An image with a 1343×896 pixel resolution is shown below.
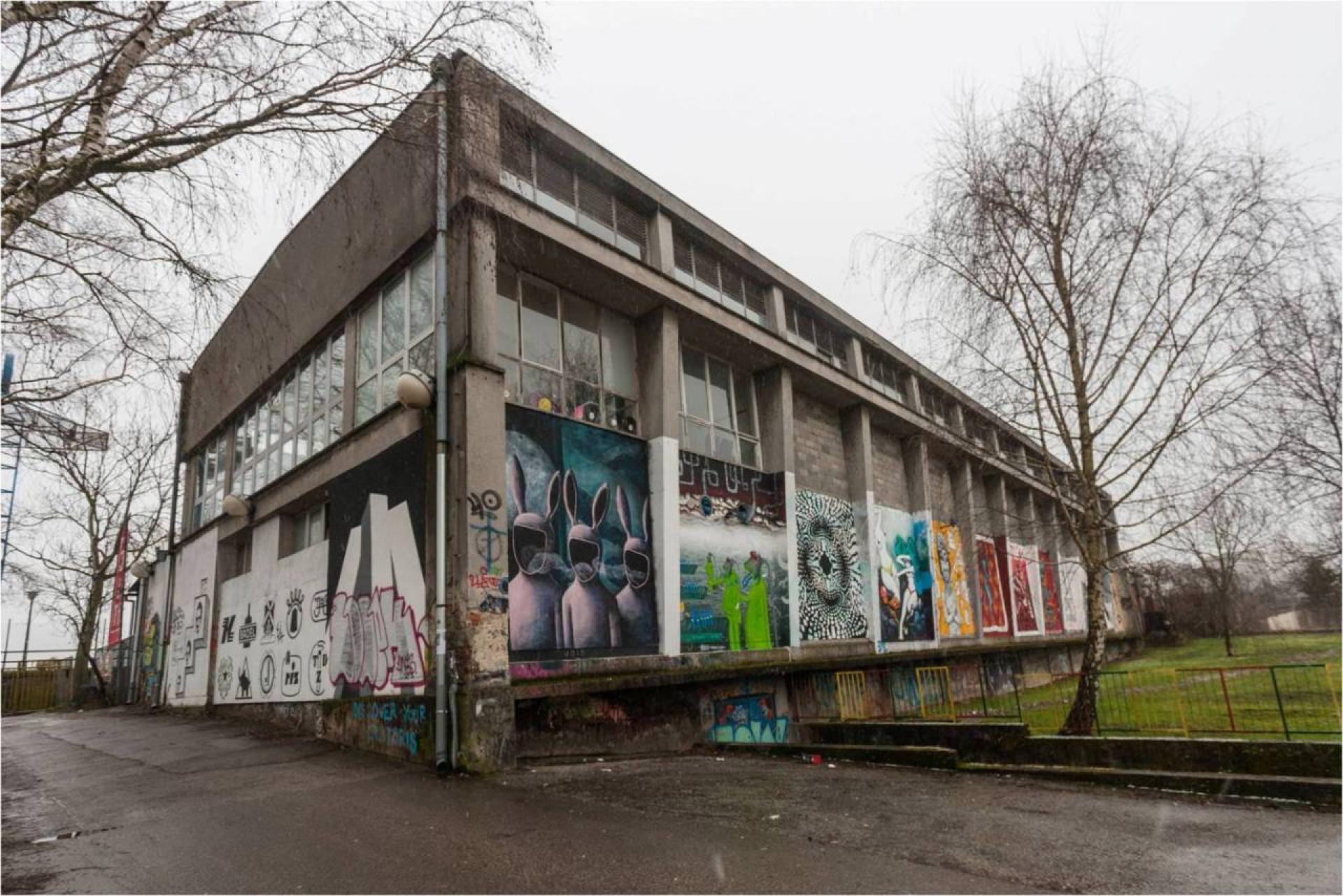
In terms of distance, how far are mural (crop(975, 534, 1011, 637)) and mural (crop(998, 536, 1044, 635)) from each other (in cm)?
53

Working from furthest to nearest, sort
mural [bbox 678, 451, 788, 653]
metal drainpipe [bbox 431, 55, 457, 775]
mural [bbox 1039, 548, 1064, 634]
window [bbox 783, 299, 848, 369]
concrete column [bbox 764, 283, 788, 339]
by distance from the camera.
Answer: mural [bbox 1039, 548, 1064, 634] < window [bbox 783, 299, 848, 369] < concrete column [bbox 764, 283, 788, 339] < mural [bbox 678, 451, 788, 653] < metal drainpipe [bbox 431, 55, 457, 775]

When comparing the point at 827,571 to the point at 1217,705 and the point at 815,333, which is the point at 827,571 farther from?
the point at 1217,705

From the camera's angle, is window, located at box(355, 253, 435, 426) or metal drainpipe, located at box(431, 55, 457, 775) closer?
metal drainpipe, located at box(431, 55, 457, 775)

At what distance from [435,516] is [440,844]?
4.99 metres

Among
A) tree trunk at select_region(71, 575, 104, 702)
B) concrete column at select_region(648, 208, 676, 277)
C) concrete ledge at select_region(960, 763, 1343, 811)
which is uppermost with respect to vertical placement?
concrete column at select_region(648, 208, 676, 277)

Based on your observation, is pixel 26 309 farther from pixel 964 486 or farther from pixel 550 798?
pixel 964 486

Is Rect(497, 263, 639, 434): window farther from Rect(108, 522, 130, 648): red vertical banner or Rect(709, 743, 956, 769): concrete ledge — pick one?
Rect(108, 522, 130, 648): red vertical banner

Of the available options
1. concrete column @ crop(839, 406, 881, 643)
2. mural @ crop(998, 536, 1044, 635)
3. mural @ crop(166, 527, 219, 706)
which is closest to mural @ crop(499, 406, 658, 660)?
concrete column @ crop(839, 406, 881, 643)

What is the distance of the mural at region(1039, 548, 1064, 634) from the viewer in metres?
31.8

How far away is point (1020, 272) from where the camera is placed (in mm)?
11555

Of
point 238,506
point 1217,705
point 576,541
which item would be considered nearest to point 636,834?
point 576,541

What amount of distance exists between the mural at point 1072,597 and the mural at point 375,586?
3066cm

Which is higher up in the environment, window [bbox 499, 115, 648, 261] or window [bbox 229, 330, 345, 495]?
window [bbox 499, 115, 648, 261]

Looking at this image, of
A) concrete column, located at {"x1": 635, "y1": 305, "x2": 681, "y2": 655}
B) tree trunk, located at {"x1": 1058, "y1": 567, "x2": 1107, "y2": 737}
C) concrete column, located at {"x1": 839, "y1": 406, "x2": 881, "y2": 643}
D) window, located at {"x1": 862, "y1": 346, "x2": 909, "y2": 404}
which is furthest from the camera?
window, located at {"x1": 862, "y1": 346, "x2": 909, "y2": 404}
